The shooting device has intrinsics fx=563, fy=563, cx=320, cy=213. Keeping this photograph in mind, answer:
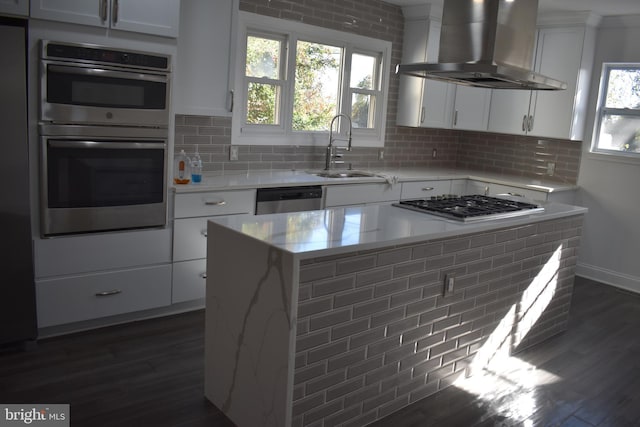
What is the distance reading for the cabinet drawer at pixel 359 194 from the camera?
14.7 ft

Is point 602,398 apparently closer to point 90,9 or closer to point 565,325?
point 565,325

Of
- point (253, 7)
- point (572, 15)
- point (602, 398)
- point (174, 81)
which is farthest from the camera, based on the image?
point (572, 15)

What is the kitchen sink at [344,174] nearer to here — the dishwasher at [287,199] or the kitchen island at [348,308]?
the dishwasher at [287,199]

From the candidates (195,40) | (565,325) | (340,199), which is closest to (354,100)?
(340,199)

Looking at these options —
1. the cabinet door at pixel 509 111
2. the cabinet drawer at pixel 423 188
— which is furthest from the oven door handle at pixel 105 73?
the cabinet door at pixel 509 111

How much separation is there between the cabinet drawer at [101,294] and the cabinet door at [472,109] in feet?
11.7

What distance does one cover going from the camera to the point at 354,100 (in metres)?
5.45

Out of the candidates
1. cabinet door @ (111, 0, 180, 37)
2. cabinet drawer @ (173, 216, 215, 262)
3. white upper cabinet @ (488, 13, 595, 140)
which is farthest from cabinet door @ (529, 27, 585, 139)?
cabinet door @ (111, 0, 180, 37)

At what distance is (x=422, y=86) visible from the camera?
557 centimetres

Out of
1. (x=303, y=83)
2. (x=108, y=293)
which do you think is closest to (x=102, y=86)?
(x=108, y=293)

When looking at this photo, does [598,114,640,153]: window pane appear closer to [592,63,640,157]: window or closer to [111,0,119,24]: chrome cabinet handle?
[592,63,640,157]: window

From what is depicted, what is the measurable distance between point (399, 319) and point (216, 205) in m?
1.67

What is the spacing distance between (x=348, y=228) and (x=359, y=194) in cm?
203

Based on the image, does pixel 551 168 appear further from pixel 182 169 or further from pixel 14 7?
pixel 14 7
